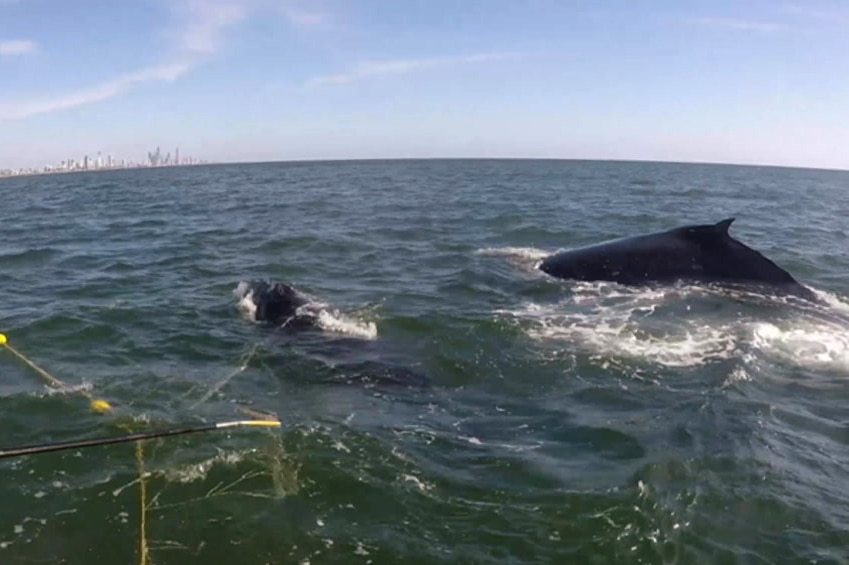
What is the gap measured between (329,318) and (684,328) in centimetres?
694

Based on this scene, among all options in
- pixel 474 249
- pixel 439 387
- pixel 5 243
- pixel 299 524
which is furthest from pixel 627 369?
pixel 5 243

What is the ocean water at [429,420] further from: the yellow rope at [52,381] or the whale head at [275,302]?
the whale head at [275,302]

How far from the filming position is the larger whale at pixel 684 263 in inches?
651

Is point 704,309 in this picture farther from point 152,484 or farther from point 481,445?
point 152,484

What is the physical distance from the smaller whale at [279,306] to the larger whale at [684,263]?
294 inches

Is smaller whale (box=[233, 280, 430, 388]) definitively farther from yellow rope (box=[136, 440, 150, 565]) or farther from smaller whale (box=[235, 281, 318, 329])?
yellow rope (box=[136, 440, 150, 565])

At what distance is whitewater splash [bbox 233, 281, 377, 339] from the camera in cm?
1340

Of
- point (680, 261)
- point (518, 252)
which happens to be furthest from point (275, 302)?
point (518, 252)

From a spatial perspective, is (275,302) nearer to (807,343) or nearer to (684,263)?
(684,263)

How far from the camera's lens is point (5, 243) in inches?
1045

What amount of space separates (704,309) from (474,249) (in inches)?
410

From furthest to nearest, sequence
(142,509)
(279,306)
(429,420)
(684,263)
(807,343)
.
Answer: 1. (684,263)
2. (279,306)
3. (807,343)
4. (429,420)
5. (142,509)

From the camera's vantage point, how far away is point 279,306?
46.8 feet

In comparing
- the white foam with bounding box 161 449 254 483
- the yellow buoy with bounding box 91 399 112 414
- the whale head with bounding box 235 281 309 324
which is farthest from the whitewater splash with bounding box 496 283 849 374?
the yellow buoy with bounding box 91 399 112 414
